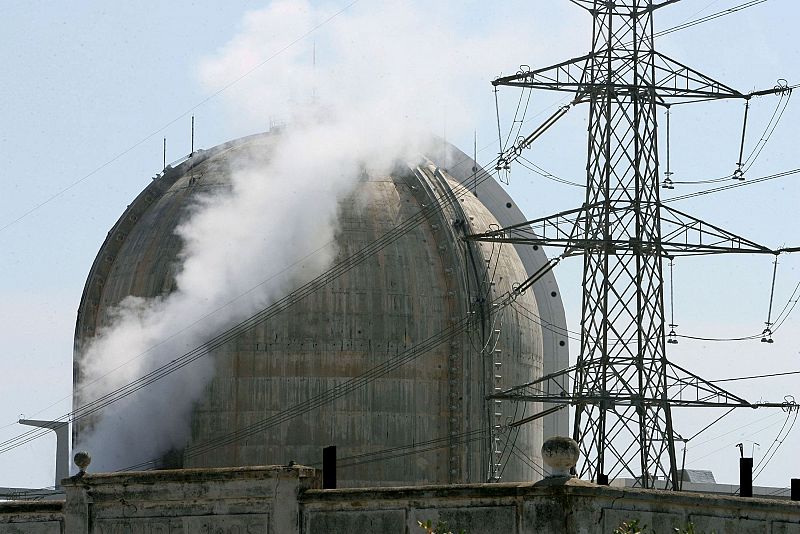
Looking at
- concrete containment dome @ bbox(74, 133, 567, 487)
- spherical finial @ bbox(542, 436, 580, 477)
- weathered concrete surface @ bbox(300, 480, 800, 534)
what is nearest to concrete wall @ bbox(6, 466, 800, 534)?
weathered concrete surface @ bbox(300, 480, 800, 534)

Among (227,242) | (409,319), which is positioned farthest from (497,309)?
(227,242)

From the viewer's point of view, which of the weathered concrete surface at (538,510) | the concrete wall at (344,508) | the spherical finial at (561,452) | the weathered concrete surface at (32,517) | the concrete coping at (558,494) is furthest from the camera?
the weathered concrete surface at (32,517)

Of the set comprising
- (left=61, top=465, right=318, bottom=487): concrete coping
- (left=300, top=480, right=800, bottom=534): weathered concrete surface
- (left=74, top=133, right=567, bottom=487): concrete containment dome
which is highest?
(left=74, top=133, right=567, bottom=487): concrete containment dome

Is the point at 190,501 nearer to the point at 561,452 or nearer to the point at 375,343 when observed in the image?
the point at 561,452

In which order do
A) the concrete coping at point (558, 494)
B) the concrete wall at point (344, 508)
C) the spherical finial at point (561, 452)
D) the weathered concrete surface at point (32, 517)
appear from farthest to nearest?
the weathered concrete surface at point (32, 517), the spherical finial at point (561, 452), the concrete wall at point (344, 508), the concrete coping at point (558, 494)

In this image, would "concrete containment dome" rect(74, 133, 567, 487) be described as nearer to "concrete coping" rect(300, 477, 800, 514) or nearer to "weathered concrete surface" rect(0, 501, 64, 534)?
"weathered concrete surface" rect(0, 501, 64, 534)

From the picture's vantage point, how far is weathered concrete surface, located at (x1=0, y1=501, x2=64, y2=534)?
79.7 feet

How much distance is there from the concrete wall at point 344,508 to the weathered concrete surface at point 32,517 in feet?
0.05

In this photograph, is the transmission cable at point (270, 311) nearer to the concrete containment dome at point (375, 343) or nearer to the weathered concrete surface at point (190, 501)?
the concrete containment dome at point (375, 343)

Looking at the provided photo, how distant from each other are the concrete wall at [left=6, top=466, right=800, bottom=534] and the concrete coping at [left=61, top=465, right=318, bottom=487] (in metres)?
0.01

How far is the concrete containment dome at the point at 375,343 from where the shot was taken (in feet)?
126

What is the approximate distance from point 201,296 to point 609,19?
11.5 metres

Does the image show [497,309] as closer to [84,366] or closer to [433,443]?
[433,443]

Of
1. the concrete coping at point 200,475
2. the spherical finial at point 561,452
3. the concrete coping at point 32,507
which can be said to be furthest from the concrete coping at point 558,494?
the concrete coping at point 32,507
